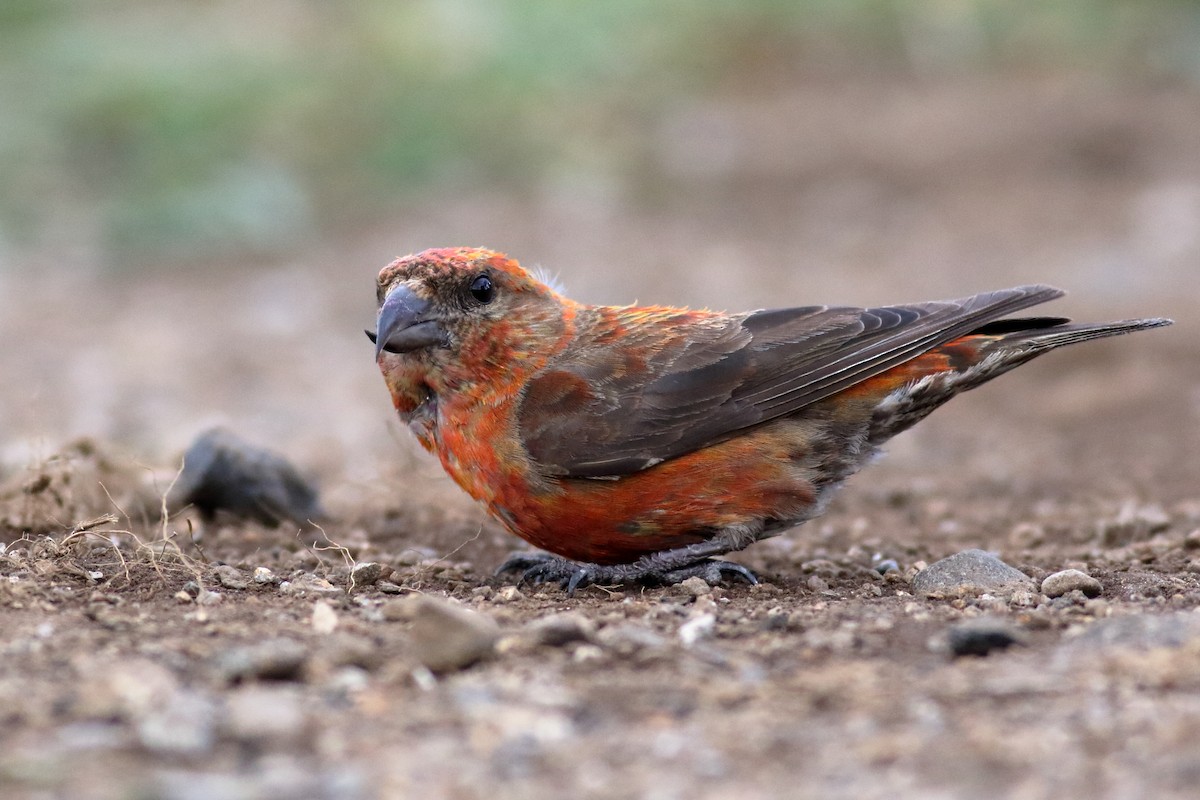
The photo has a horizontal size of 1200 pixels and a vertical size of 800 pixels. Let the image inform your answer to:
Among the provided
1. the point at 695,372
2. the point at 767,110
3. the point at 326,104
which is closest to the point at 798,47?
the point at 767,110

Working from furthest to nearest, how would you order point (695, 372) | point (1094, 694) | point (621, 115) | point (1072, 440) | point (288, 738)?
point (621, 115) → point (1072, 440) → point (695, 372) → point (1094, 694) → point (288, 738)

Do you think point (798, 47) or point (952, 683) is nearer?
point (952, 683)

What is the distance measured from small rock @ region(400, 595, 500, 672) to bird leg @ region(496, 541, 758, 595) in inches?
56.0

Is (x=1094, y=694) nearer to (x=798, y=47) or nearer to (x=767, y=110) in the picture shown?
(x=767, y=110)

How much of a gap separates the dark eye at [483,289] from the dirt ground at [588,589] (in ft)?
3.16

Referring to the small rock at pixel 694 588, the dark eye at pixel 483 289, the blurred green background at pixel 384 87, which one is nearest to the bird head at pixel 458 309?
the dark eye at pixel 483 289

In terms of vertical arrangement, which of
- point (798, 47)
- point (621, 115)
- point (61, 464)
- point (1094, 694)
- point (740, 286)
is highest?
point (798, 47)

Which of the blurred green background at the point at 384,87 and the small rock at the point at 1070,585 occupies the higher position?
the blurred green background at the point at 384,87

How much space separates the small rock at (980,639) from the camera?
341 centimetres

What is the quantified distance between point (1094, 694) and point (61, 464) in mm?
A: 3756

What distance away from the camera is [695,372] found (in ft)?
16.4

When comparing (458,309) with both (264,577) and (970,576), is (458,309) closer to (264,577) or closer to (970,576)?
(264,577)

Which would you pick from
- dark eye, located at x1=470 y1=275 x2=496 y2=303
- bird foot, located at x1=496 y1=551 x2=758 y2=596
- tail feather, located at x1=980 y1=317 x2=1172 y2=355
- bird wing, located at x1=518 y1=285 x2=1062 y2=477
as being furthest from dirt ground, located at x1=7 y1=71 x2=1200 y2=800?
dark eye, located at x1=470 y1=275 x2=496 y2=303

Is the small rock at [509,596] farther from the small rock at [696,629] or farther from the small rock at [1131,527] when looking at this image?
the small rock at [1131,527]
